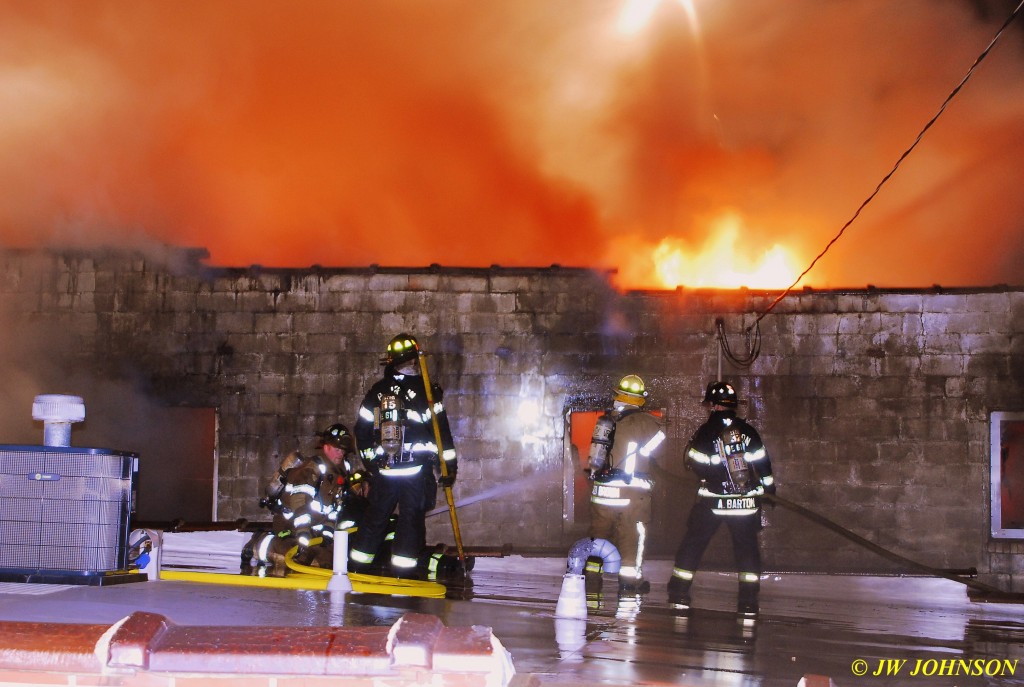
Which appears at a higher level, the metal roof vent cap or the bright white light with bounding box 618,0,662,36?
the bright white light with bounding box 618,0,662,36

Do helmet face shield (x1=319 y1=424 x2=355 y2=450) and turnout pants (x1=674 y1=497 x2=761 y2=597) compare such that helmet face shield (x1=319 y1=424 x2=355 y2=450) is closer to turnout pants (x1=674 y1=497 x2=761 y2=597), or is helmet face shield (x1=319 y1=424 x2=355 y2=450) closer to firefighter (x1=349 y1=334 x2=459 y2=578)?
firefighter (x1=349 y1=334 x2=459 y2=578)

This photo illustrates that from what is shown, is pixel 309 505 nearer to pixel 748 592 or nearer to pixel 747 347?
pixel 748 592

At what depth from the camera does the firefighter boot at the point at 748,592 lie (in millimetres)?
6982

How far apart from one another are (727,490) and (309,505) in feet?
10.4

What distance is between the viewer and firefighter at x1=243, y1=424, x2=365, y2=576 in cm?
751

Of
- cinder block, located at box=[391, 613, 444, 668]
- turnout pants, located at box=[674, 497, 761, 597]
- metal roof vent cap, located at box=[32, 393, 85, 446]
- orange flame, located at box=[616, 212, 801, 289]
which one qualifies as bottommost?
turnout pants, located at box=[674, 497, 761, 597]

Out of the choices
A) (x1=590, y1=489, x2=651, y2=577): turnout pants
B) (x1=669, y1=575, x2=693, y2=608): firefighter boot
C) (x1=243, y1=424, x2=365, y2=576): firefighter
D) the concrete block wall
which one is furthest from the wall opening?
(x1=243, y1=424, x2=365, y2=576): firefighter

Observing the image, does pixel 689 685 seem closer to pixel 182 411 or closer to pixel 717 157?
pixel 182 411

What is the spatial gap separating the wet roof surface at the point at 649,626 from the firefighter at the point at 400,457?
566 mm

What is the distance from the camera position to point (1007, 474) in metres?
9.67

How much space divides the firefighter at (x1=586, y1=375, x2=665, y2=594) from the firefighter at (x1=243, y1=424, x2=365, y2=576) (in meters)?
1.98

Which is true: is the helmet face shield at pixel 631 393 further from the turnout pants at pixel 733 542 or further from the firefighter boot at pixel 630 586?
the firefighter boot at pixel 630 586

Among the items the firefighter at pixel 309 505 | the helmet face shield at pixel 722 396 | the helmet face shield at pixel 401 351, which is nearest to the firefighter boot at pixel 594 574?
the helmet face shield at pixel 722 396

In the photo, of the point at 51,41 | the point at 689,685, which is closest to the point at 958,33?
the point at 51,41
